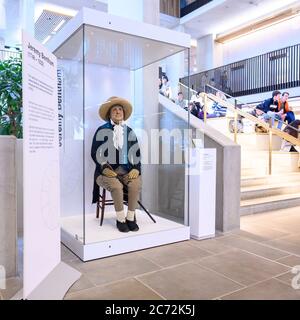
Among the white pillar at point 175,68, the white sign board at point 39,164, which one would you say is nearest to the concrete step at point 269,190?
the white pillar at point 175,68

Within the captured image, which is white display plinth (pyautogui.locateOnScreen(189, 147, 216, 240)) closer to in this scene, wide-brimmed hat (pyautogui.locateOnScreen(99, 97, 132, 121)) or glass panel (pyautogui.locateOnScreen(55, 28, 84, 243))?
wide-brimmed hat (pyautogui.locateOnScreen(99, 97, 132, 121))

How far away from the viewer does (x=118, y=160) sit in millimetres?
3434

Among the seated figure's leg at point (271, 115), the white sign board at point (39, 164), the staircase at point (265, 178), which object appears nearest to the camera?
the white sign board at point (39, 164)

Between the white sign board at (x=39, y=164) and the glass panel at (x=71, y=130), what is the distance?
878 mm

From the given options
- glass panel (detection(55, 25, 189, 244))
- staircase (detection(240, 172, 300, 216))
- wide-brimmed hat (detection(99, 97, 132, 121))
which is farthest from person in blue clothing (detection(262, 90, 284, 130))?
wide-brimmed hat (detection(99, 97, 132, 121))

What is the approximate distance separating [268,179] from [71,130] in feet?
11.9

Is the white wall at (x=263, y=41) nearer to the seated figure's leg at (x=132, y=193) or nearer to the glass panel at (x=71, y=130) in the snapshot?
the glass panel at (x=71, y=130)

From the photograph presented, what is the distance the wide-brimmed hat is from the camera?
349 centimetres

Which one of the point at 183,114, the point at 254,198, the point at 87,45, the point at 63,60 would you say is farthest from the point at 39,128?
the point at 254,198

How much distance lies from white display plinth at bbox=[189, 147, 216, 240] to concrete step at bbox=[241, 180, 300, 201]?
1.58 metres

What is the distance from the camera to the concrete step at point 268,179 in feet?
17.7

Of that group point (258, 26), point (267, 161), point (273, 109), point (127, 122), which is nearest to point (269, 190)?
point (267, 161)
